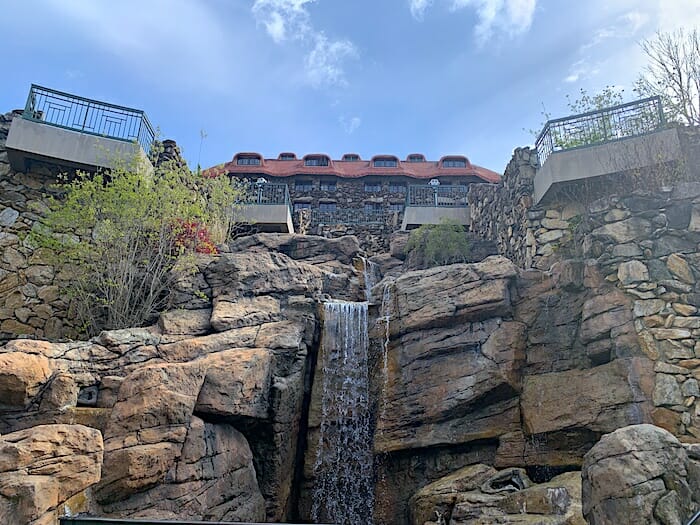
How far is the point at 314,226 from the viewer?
19.0m

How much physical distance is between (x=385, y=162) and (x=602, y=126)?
16285mm

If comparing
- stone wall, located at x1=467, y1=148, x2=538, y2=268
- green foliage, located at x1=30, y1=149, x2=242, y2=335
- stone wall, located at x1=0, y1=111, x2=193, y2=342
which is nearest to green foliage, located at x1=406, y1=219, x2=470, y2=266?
stone wall, located at x1=467, y1=148, x2=538, y2=268

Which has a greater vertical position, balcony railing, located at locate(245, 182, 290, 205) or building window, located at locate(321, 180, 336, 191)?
building window, located at locate(321, 180, 336, 191)

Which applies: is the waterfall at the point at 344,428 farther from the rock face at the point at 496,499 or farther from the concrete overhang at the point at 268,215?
the concrete overhang at the point at 268,215

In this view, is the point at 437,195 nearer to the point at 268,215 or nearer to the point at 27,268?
the point at 268,215

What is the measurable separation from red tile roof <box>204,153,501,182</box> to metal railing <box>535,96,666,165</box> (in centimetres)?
1333

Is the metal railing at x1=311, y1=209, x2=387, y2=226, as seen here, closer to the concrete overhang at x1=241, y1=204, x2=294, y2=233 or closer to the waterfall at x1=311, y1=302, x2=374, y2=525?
the concrete overhang at x1=241, y1=204, x2=294, y2=233

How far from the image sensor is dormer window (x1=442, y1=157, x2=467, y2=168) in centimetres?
2620

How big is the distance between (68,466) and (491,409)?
6.25 metres

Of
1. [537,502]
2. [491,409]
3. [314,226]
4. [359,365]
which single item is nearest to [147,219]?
[359,365]

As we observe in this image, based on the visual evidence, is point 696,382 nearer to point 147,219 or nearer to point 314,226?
point 147,219

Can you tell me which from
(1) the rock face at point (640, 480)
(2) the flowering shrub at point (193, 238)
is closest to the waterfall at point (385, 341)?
(2) the flowering shrub at point (193, 238)

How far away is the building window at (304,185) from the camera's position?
2434cm

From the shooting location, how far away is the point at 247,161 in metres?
25.6
